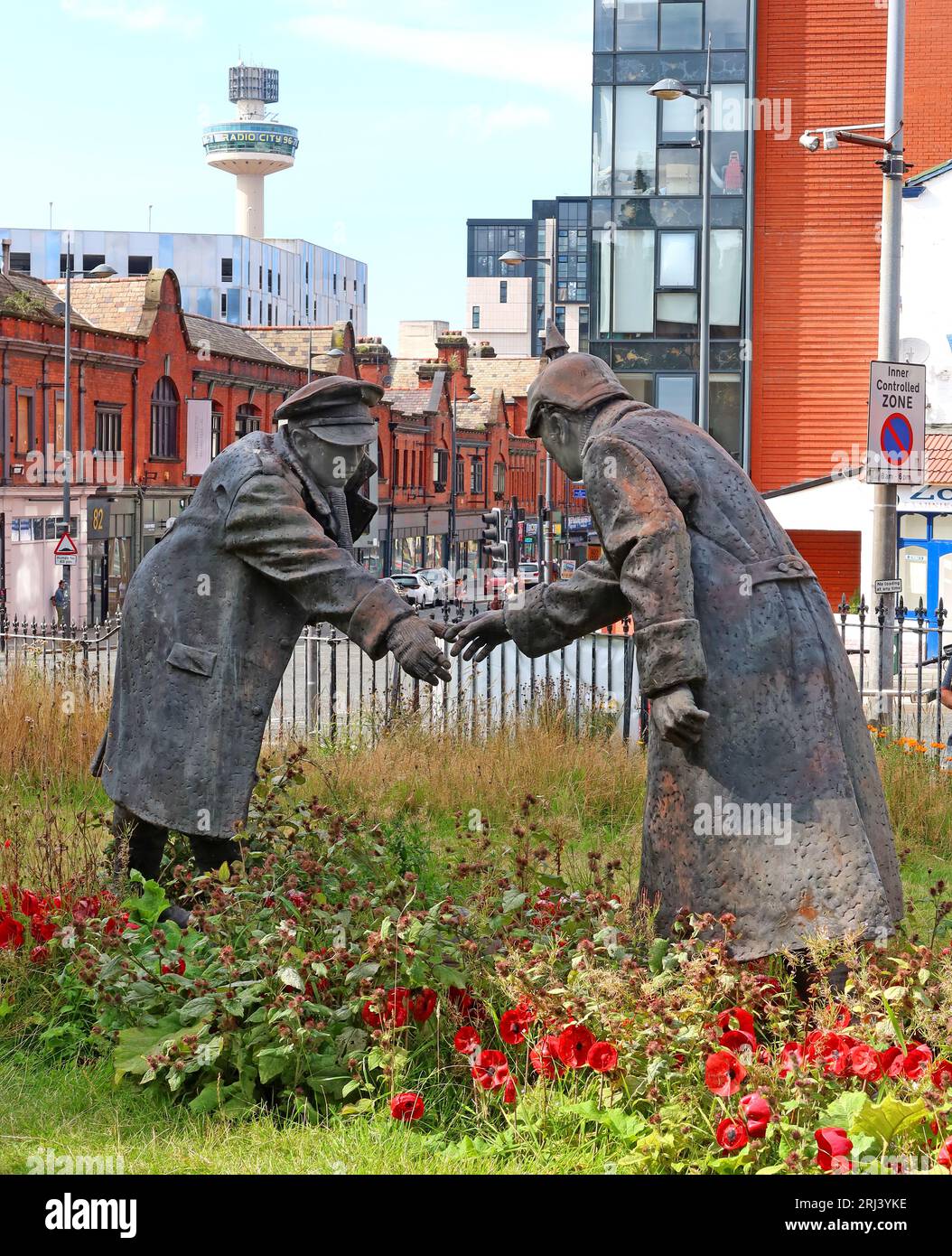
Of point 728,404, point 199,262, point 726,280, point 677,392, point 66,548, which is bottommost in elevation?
point 66,548

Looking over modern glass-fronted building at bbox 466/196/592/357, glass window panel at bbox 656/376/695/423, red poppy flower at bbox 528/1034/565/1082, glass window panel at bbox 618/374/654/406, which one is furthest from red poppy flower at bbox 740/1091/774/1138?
modern glass-fronted building at bbox 466/196/592/357

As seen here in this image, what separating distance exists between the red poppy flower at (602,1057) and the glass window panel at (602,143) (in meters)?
33.5

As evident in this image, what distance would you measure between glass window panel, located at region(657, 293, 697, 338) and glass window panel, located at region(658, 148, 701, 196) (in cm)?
229

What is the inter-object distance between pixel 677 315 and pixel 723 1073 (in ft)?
108

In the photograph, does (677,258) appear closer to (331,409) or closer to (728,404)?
(728,404)

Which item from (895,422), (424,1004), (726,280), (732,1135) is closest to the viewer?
(732,1135)

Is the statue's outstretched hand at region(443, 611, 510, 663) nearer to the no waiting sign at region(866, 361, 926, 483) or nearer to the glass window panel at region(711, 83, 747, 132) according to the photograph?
the no waiting sign at region(866, 361, 926, 483)

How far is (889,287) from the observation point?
13695mm

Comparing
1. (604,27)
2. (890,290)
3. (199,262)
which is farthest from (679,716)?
(199,262)

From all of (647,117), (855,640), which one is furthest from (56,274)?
(855,640)

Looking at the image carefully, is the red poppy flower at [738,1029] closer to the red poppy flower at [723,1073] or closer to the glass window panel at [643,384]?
the red poppy flower at [723,1073]

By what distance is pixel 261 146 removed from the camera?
130875mm

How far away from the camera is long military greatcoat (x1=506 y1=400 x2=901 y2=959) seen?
171 inches
